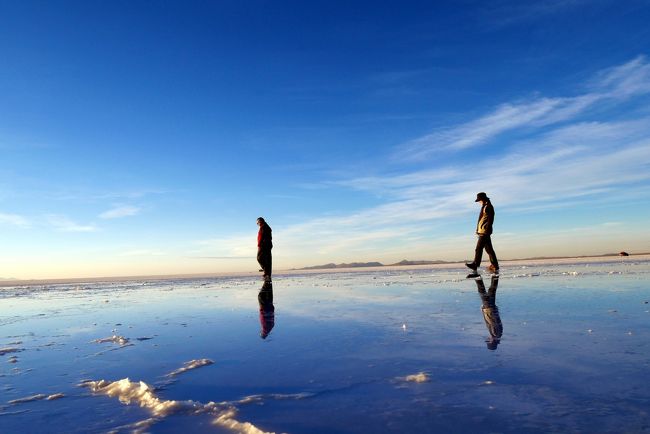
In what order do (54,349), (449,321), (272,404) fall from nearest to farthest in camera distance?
(272,404) < (54,349) < (449,321)

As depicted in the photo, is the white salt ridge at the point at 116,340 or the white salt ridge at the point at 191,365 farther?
the white salt ridge at the point at 116,340

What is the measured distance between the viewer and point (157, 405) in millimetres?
2572

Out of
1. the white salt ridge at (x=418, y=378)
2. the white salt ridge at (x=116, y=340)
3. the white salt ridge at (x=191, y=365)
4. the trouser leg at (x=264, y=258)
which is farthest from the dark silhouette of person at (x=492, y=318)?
the trouser leg at (x=264, y=258)

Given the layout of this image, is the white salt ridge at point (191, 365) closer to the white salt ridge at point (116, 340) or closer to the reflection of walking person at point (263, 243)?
the white salt ridge at point (116, 340)

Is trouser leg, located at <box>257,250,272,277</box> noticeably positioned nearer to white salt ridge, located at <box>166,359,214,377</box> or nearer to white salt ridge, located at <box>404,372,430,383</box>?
white salt ridge, located at <box>166,359,214,377</box>

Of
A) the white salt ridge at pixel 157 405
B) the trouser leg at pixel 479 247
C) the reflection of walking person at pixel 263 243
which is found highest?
the reflection of walking person at pixel 263 243

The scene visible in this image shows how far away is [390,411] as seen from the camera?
7.61 feet

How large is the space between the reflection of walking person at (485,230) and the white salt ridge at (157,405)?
39.4ft

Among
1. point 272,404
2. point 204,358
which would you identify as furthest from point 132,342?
point 272,404

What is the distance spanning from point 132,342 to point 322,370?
2740 mm

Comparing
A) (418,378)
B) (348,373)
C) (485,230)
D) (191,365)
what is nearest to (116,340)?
(191,365)

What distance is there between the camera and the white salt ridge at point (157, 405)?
223cm

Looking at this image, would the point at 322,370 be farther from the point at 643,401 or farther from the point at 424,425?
the point at 643,401

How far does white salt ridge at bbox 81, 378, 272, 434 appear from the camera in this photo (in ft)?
7.31
